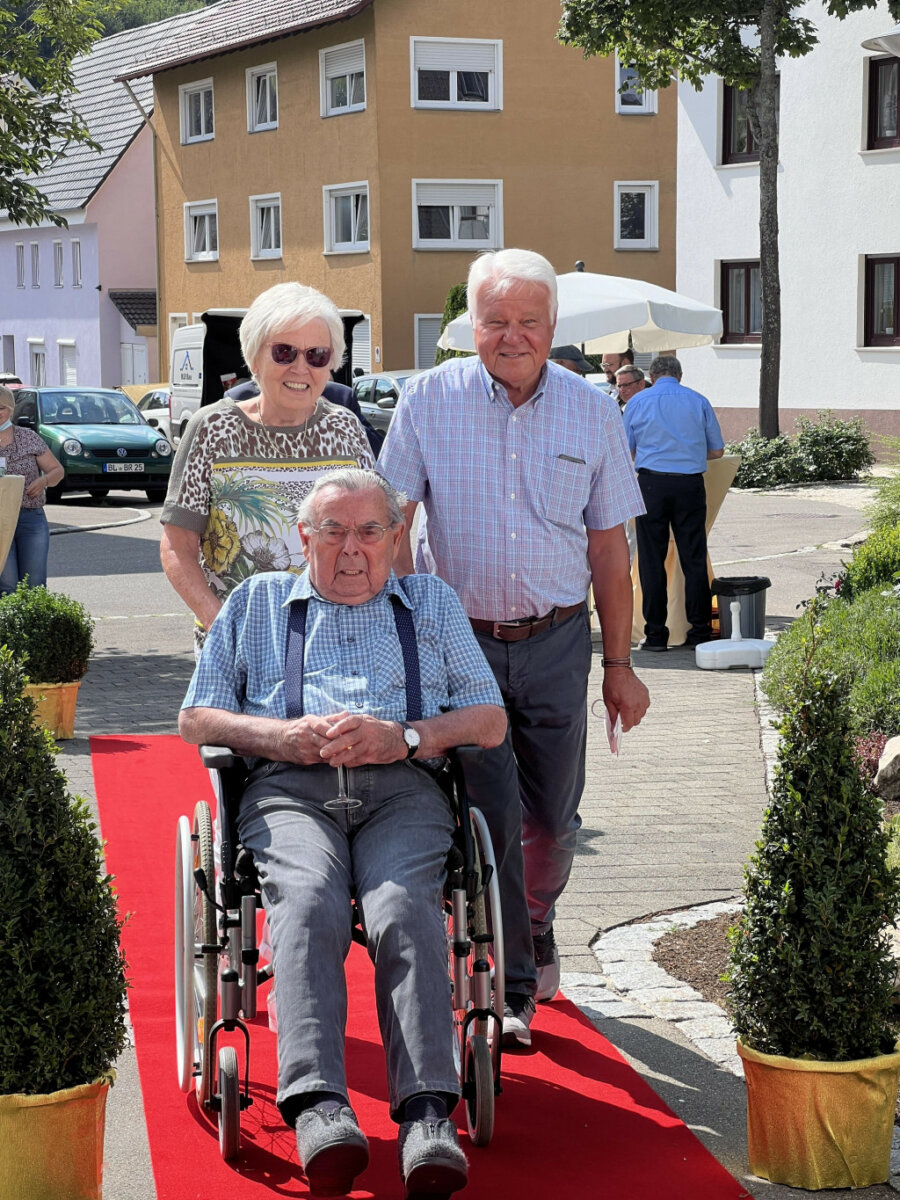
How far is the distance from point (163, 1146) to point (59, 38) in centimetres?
1073

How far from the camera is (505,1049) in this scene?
4.80 metres

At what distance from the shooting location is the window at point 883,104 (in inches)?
1172

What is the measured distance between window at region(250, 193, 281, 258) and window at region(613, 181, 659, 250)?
792cm

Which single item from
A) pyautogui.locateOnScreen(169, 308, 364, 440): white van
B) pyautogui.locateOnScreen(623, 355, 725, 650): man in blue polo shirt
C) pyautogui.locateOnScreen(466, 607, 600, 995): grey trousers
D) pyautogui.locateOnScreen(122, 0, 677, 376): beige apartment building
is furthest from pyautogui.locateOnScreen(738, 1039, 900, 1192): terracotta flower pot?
pyautogui.locateOnScreen(122, 0, 677, 376): beige apartment building

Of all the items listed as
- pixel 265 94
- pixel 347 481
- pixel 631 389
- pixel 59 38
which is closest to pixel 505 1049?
pixel 347 481

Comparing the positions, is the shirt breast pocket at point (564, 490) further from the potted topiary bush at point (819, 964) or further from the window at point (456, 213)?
the window at point (456, 213)

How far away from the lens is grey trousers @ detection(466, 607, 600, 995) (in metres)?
4.59

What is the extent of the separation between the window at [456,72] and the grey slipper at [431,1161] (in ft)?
115

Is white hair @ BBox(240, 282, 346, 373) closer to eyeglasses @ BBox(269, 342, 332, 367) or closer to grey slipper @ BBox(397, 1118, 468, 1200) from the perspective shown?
eyeglasses @ BBox(269, 342, 332, 367)

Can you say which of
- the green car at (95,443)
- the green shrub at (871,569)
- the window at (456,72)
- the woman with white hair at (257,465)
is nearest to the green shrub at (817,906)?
the woman with white hair at (257,465)

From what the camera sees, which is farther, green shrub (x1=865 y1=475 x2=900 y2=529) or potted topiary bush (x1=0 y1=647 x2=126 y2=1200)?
green shrub (x1=865 y1=475 x2=900 y2=529)

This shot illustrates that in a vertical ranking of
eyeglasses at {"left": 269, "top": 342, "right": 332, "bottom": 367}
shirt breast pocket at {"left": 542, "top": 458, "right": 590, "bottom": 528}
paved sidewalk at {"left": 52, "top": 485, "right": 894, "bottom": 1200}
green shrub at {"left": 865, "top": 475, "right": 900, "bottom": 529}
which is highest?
eyeglasses at {"left": 269, "top": 342, "right": 332, "bottom": 367}

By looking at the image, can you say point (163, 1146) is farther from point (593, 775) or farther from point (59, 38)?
point (59, 38)

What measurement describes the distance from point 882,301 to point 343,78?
1354cm
